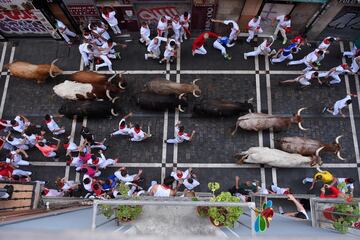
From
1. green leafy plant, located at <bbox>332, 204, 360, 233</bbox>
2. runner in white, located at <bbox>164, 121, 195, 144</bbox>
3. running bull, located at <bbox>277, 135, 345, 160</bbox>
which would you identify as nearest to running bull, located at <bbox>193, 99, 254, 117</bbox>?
runner in white, located at <bbox>164, 121, 195, 144</bbox>

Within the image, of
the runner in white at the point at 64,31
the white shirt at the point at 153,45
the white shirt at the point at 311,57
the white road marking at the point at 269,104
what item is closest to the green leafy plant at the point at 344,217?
the white road marking at the point at 269,104

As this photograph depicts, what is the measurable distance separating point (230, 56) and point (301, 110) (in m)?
4.16

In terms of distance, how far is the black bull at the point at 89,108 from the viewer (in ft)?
49.0

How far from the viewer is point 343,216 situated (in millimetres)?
8688

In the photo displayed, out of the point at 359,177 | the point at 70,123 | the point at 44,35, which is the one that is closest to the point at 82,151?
the point at 70,123

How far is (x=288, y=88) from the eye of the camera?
16.2 meters

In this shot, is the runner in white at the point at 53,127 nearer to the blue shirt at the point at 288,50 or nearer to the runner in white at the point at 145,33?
the runner in white at the point at 145,33

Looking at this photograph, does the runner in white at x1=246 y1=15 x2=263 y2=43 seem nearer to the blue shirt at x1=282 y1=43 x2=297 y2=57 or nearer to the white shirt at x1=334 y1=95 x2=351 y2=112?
the blue shirt at x1=282 y1=43 x2=297 y2=57

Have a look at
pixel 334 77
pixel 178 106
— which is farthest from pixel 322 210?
pixel 334 77

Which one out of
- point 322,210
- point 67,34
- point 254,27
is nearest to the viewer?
point 322,210

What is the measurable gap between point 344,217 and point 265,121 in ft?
21.1

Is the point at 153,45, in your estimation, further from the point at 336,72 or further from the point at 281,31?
the point at 336,72

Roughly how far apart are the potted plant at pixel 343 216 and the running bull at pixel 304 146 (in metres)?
5.26

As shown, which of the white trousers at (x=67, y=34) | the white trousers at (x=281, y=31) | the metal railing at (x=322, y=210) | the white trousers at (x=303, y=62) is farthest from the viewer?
the white trousers at (x=67, y=34)
